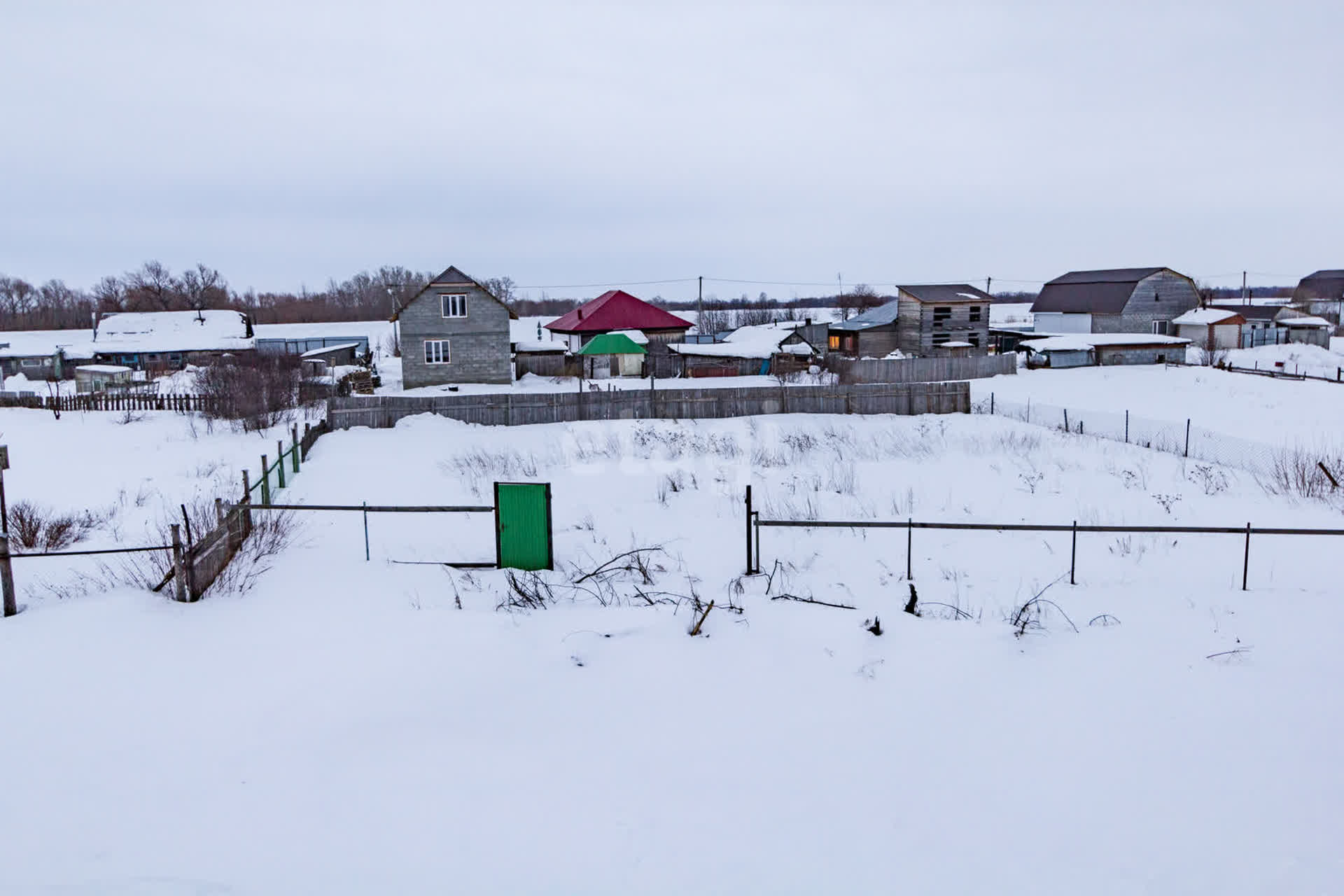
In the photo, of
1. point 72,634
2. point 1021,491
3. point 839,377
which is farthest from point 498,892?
point 839,377

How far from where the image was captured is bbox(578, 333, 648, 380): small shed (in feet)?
145

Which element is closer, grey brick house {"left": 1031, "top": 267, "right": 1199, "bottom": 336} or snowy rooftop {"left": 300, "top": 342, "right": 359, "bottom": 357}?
snowy rooftop {"left": 300, "top": 342, "right": 359, "bottom": 357}

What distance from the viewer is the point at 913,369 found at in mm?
40000

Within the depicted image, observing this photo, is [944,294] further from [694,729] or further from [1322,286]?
[1322,286]

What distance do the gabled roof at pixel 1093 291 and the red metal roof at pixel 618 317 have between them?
26277 mm

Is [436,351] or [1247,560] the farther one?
[436,351]

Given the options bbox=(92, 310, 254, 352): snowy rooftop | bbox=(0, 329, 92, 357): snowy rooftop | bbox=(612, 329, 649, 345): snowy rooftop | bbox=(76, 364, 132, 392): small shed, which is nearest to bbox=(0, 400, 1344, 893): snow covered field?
bbox=(612, 329, 649, 345): snowy rooftop

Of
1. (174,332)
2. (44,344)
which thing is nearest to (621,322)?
(174,332)

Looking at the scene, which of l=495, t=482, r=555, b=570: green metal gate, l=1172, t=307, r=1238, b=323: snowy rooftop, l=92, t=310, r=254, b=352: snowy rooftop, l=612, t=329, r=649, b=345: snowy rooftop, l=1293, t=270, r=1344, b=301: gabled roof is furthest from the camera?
l=1293, t=270, r=1344, b=301: gabled roof

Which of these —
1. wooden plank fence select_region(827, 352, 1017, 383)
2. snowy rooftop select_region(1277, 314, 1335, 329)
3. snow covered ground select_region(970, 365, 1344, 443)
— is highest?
snowy rooftop select_region(1277, 314, 1335, 329)

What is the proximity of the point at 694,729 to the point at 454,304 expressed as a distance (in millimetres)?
33860

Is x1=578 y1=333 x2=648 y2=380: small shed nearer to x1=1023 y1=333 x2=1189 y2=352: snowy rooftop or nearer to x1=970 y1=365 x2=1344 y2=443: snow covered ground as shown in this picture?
x1=970 y1=365 x2=1344 y2=443: snow covered ground

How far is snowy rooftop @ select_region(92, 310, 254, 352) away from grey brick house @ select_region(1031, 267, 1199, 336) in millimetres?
55766

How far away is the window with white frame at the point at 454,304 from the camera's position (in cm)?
3800
